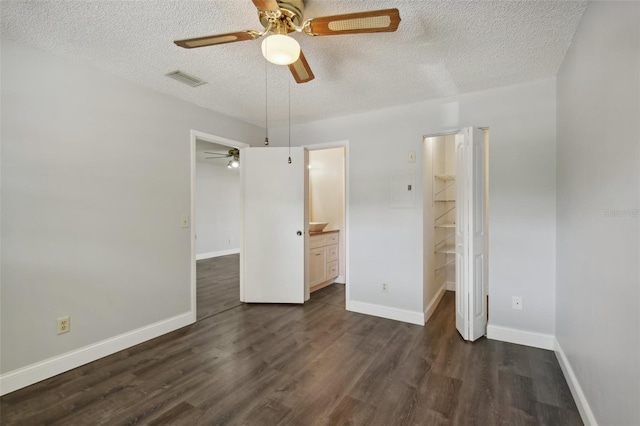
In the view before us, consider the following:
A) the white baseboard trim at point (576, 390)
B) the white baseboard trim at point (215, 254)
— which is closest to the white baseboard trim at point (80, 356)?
the white baseboard trim at point (576, 390)

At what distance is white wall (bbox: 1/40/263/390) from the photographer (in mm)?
1969

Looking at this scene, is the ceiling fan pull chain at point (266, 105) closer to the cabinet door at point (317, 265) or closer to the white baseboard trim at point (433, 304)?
the cabinet door at point (317, 265)

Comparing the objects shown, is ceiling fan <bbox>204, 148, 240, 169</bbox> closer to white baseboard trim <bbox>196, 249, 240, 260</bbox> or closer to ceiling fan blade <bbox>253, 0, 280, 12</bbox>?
white baseboard trim <bbox>196, 249, 240, 260</bbox>

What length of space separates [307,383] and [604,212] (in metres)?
2.05

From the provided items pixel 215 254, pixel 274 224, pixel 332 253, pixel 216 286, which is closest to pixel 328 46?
pixel 274 224

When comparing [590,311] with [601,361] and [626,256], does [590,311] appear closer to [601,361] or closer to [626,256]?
[601,361]

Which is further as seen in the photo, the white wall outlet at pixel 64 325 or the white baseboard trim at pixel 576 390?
the white wall outlet at pixel 64 325

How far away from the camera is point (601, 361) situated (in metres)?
1.40

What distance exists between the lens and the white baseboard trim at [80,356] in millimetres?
1937

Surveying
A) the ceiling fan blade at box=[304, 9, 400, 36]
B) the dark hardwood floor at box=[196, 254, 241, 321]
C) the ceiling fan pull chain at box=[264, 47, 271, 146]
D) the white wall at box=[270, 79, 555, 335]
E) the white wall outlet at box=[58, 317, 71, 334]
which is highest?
the ceiling fan pull chain at box=[264, 47, 271, 146]

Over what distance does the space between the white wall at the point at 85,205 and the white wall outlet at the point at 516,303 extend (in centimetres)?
333

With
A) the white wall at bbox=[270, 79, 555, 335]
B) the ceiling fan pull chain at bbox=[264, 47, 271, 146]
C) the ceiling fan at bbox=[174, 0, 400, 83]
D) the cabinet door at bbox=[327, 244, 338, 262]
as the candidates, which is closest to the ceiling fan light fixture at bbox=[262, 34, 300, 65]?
the ceiling fan at bbox=[174, 0, 400, 83]

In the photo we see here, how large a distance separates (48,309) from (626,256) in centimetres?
351

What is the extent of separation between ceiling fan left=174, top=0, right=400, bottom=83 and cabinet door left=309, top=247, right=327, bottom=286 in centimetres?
297
